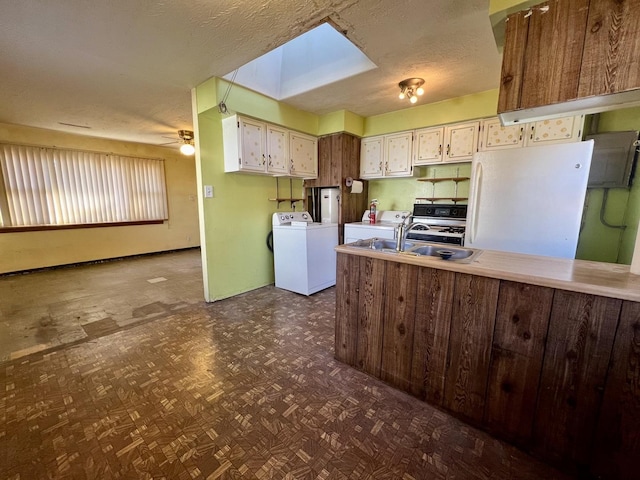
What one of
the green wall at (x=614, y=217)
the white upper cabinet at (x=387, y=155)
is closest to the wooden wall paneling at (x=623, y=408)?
the green wall at (x=614, y=217)

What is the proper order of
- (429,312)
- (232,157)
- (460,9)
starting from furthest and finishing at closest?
1. (232,157)
2. (460,9)
3. (429,312)

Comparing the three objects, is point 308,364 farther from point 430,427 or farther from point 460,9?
point 460,9

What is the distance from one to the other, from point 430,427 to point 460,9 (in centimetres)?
Answer: 265

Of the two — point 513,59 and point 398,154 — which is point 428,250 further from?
point 398,154

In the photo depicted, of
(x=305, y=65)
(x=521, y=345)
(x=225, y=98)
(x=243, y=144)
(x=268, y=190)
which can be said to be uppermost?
(x=305, y=65)

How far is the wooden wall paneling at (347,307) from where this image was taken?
1.82 m

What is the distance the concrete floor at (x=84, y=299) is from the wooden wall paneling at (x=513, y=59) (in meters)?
3.57

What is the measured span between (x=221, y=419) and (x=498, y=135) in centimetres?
387

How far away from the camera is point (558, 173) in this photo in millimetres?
1999

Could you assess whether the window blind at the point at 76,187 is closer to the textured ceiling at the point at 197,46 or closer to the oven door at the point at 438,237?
the textured ceiling at the point at 197,46

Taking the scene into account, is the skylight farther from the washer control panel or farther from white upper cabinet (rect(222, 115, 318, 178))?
the washer control panel

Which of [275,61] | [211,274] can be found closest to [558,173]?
[275,61]

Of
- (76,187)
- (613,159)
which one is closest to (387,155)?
(613,159)

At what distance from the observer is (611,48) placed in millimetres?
1173
